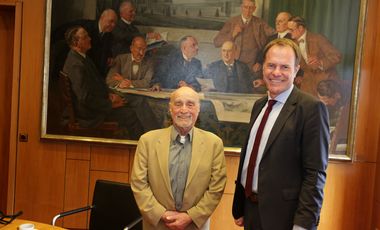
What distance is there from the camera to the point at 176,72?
3.19 m

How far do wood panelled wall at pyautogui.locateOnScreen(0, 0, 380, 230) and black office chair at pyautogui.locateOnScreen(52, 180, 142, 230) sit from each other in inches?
34.5

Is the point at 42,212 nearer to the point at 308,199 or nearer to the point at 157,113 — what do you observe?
the point at 157,113

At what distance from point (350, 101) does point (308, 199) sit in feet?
5.91

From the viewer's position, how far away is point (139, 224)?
2377mm

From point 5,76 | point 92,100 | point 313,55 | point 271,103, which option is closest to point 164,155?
point 271,103

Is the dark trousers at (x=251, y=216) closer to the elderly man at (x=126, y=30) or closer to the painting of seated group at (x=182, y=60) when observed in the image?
the painting of seated group at (x=182, y=60)

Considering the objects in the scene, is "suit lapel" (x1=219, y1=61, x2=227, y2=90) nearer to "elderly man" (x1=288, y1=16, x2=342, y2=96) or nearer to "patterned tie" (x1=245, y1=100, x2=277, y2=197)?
"elderly man" (x1=288, y1=16, x2=342, y2=96)

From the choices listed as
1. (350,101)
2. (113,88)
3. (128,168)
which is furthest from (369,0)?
(128,168)

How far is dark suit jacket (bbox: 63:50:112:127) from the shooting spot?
324cm

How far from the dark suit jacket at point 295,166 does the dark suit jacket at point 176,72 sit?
155 cm

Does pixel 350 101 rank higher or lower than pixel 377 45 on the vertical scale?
lower

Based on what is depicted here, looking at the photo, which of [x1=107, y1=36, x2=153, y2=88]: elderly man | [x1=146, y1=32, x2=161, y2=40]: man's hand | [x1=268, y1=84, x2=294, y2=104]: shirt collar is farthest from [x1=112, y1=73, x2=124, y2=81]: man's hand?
[x1=268, y1=84, x2=294, y2=104]: shirt collar

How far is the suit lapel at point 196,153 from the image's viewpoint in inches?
81.3

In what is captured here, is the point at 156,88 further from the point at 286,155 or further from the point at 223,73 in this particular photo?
the point at 286,155
